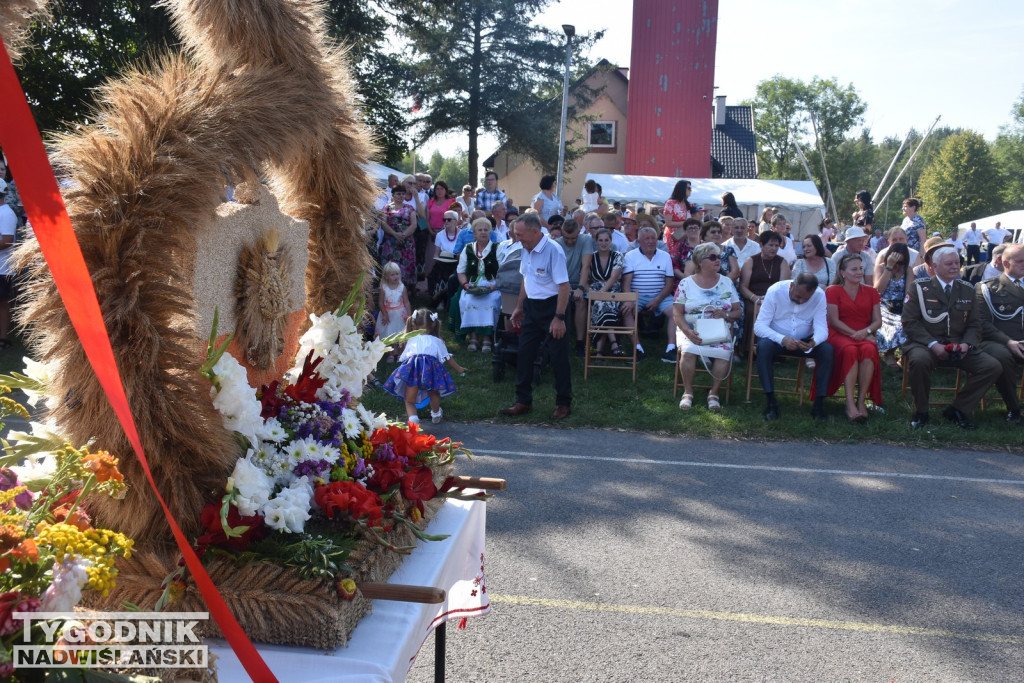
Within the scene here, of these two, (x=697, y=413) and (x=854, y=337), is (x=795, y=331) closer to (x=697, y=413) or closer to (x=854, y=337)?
(x=854, y=337)

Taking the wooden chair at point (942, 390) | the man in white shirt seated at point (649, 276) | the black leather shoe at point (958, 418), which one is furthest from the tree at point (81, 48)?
the black leather shoe at point (958, 418)

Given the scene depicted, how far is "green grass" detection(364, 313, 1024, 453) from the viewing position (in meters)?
8.00

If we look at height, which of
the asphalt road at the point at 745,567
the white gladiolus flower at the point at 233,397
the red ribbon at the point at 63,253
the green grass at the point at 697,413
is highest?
the red ribbon at the point at 63,253

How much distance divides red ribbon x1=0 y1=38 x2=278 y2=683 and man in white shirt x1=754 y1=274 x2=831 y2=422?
24.2 ft

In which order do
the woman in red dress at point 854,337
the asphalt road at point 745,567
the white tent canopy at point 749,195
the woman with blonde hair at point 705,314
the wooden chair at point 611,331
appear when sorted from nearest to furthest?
the asphalt road at point 745,567 → the woman in red dress at point 854,337 → the woman with blonde hair at point 705,314 → the wooden chair at point 611,331 → the white tent canopy at point 749,195

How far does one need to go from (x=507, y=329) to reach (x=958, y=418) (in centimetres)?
509

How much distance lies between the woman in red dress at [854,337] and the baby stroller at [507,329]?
3.30 m

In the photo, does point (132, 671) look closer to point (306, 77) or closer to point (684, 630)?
point (306, 77)

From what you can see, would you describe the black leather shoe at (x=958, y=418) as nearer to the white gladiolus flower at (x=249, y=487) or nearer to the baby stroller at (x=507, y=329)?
the baby stroller at (x=507, y=329)

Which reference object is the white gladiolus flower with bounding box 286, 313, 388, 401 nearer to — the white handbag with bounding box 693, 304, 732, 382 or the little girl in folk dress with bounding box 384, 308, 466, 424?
the little girl in folk dress with bounding box 384, 308, 466, 424

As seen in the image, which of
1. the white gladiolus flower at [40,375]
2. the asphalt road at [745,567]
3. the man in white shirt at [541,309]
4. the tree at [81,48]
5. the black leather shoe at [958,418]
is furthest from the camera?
the tree at [81,48]

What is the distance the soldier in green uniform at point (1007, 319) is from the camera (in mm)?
8562

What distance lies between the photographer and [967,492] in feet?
21.0

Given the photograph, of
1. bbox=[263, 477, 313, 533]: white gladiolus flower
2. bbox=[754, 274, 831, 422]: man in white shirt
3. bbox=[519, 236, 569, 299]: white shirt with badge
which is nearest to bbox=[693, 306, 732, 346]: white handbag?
bbox=[754, 274, 831, 422]: man in white shirt
